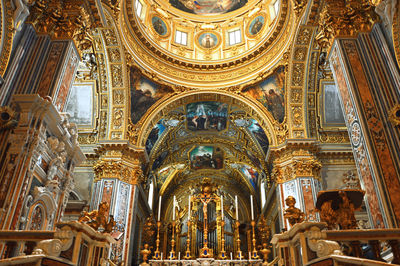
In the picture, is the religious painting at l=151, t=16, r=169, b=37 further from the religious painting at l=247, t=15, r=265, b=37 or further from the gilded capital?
the gilded capital

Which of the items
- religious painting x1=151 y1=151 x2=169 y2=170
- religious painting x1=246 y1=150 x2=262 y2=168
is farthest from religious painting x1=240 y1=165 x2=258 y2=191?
religious painting x1=151 y1=151 x2=169 y2=170

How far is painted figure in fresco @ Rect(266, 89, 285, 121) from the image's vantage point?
583 inches

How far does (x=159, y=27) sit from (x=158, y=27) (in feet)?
0.22

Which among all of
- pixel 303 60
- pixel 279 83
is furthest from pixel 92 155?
pixel 303 60

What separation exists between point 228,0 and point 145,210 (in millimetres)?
11919

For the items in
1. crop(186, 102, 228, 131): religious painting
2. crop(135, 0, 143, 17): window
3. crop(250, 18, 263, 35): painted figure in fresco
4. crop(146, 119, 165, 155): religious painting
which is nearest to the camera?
crop(135, 0, 143, 17): window

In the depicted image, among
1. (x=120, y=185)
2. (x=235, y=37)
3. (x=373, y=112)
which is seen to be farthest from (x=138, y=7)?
(x=373, y=112)

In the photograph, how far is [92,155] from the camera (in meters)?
14.3

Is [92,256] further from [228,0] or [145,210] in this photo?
[228,0]

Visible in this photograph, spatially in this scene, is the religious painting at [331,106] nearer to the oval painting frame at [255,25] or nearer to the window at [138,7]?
the oval painting frame at [255,25]

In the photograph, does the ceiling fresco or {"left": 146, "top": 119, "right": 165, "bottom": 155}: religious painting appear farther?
the ceiling fresco

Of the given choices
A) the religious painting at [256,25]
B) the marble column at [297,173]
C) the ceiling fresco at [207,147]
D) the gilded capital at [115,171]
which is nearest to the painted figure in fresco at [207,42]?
the religious painting at [256,25]

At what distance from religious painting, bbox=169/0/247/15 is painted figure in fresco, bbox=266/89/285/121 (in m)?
5.14

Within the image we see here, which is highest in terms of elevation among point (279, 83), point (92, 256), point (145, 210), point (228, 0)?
point (228, 0)
